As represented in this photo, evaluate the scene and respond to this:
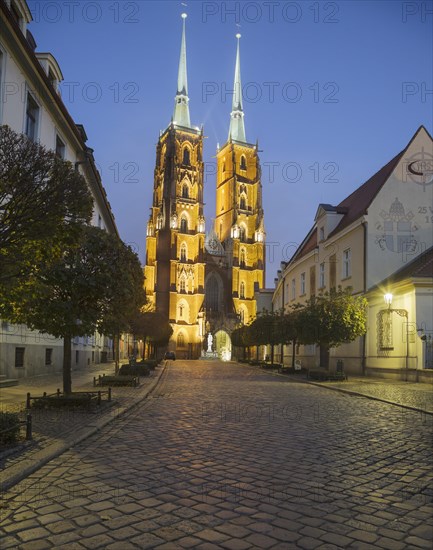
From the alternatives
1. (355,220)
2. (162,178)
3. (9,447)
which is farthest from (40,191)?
(162,178)

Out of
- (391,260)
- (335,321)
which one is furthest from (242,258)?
(335,321)

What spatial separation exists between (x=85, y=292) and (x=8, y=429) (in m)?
5.94

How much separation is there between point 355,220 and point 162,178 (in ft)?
248

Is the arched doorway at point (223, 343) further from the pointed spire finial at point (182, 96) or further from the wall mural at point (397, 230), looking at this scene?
the wall mural at point (397, 230)

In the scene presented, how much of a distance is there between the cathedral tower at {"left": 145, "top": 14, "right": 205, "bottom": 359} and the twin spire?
14.5 feet

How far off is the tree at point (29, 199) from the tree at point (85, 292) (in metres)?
4.20

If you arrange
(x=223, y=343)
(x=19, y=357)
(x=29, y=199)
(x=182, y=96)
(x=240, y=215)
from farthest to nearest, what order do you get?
1. (x=182, y=96)
2. (x=240, y=215)
3. (x=223, y=343)
4. (x=19, y=357)
5. (x=29, y=199)

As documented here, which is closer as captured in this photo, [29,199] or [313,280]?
[29,199]

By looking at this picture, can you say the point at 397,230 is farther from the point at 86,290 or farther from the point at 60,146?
the point at 86,290

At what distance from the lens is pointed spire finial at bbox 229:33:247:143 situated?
385 ft

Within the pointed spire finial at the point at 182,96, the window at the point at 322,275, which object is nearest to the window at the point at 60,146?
the window at the point at 322,275

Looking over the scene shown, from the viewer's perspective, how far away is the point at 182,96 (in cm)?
11338

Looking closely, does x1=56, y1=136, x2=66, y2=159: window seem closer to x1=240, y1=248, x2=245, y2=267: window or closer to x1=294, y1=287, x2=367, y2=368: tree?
x1=294, y1=287, x2=367, y2=368: tree

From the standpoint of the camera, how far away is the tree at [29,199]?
745 cm
